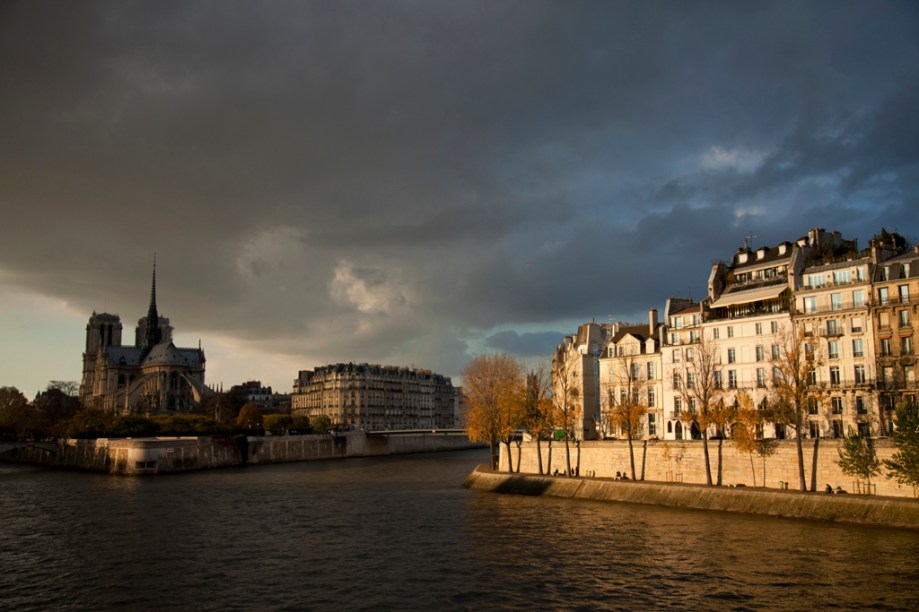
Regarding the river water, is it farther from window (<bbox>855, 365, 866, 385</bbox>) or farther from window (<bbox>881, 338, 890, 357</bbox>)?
window (<bbox>881, 338, 890, 357</bbox>)

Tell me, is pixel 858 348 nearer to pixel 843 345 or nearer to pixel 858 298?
pixel 843 345

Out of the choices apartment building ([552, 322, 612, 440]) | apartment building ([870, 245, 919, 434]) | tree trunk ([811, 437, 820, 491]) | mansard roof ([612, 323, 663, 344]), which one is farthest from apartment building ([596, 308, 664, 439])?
tree trunk ([811, 437, 820, 491])

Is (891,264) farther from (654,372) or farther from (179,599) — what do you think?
(179,599)

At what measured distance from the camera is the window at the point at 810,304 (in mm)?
71188

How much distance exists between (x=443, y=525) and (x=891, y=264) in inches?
1794

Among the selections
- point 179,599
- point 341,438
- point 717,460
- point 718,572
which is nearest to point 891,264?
point 717,460

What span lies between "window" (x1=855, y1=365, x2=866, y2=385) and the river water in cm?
2430

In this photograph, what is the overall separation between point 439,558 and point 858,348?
45.9m

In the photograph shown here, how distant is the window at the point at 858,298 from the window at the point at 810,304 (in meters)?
3.60

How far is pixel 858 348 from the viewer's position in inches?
2648

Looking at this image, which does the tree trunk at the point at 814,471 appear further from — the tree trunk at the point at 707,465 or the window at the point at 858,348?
the window at the point at 858,348

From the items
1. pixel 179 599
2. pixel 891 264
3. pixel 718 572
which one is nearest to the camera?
pixel 179 599

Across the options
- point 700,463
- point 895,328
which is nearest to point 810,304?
point 895,328

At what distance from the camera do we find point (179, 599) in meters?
33.9
